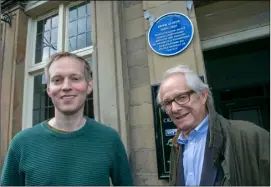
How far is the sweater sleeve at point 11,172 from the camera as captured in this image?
49.5 inches

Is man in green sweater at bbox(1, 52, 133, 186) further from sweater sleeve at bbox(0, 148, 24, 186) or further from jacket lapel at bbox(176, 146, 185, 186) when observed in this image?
jacket lapel at bbox(176, 146, 185, 186)

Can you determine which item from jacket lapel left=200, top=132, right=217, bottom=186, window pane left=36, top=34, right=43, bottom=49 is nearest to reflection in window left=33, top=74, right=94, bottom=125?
window pane left=36, top=34, right=43, bottom=49

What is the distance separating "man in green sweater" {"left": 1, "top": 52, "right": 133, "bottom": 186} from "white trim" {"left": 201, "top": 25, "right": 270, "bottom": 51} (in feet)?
7.74

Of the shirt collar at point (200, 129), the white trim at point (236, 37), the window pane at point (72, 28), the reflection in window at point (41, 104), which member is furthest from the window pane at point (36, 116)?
the shirt collar at point (200, 129)

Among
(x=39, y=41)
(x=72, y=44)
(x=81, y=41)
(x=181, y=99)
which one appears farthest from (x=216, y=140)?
(x=39, y=41)

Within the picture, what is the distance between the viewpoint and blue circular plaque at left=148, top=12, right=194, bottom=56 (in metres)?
2.72

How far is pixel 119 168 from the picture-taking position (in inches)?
55.0

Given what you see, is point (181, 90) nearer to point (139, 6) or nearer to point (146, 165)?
point (146, 165)

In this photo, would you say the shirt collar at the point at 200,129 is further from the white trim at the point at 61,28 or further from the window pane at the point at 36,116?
the window pane at the point at 36,116

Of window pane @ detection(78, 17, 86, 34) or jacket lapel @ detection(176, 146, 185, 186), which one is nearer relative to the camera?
jacket lapel @ detection(176, 146, 185, 186)

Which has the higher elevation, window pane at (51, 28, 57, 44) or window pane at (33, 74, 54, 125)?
window pane at (51, 28, 57, 44)

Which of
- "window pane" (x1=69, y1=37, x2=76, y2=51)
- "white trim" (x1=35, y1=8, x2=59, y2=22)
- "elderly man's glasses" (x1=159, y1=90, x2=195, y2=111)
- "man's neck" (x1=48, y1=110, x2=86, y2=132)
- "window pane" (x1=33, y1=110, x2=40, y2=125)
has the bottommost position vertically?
"man's neck" (x1=48, y1=110, x2=86, y2=132)

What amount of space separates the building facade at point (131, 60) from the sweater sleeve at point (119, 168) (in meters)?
1.23

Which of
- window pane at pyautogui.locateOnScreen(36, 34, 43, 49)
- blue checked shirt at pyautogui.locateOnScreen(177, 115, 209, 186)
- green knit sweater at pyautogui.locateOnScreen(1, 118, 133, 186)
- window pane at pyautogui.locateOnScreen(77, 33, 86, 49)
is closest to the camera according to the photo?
green knit sweater at pyautogui.locateOnScreen(1, 118, 133, 186)
